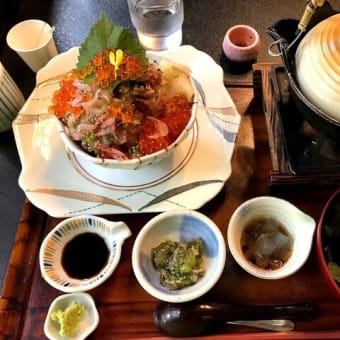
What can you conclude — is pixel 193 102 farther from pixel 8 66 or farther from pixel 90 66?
pixel 8 66

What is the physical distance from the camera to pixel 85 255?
4.17 ft

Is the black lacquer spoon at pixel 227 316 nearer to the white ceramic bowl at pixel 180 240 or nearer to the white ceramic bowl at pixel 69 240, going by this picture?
the white ceramic bowl at pixel 180 240

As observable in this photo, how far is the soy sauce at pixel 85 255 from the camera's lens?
1239 millimetres

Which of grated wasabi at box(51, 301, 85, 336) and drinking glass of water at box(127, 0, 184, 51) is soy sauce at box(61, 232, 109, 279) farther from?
drinking glass of water at box(127, 0, 184, 51)

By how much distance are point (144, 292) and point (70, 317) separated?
0.64 feet

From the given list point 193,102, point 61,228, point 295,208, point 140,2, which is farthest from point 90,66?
point 295,208

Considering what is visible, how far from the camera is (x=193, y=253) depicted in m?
1.20

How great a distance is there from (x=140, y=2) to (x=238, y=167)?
74 centimetres

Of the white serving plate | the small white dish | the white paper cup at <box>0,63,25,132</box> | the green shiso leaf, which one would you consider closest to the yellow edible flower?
the green shiso leaf

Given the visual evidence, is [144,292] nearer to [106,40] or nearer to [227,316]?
[227,316]

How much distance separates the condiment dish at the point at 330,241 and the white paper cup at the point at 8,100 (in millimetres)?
1004

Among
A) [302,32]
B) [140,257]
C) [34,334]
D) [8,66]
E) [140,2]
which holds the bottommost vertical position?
[34,334]

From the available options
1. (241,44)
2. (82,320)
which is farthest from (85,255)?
(241,44)

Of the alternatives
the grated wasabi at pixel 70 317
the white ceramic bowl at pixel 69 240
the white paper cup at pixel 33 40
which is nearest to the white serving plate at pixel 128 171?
the white ceramic bowl at pixel 69 240
